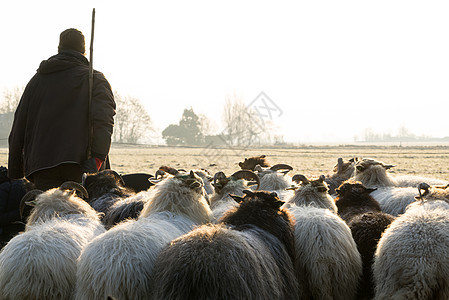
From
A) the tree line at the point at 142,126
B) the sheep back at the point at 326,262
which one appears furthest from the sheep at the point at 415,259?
the tree line at the point at 142,126

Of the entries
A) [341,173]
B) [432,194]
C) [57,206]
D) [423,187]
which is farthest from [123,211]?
[341,173]

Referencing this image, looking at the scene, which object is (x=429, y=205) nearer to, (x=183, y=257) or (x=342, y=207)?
(x=342, y=207)

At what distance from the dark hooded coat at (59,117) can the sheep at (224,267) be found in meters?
2.67

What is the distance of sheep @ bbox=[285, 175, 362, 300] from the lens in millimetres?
4430

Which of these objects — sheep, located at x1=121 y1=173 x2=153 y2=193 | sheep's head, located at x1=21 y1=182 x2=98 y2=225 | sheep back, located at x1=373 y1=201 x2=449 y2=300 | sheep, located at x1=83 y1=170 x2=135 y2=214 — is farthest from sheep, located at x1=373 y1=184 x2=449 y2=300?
sheep, located at x1=121 y1=173 x2=153 y2=193

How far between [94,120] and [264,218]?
272 centimetres

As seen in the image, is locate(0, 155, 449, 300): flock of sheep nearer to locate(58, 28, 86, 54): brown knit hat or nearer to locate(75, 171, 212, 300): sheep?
locate(75, 171, 212, 300): sheep

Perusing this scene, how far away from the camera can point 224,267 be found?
10.5ft

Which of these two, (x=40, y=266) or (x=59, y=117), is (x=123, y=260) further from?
(x=59, y=117)

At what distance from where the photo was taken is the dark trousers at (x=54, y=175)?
595 centimetres

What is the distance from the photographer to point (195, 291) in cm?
310

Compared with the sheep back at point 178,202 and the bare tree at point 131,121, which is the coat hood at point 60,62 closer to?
the sheep back at point 178,202

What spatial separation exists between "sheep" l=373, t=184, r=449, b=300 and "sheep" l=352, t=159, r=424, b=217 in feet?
6.73

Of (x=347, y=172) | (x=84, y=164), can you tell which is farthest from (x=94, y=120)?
(x=347, y=172)
